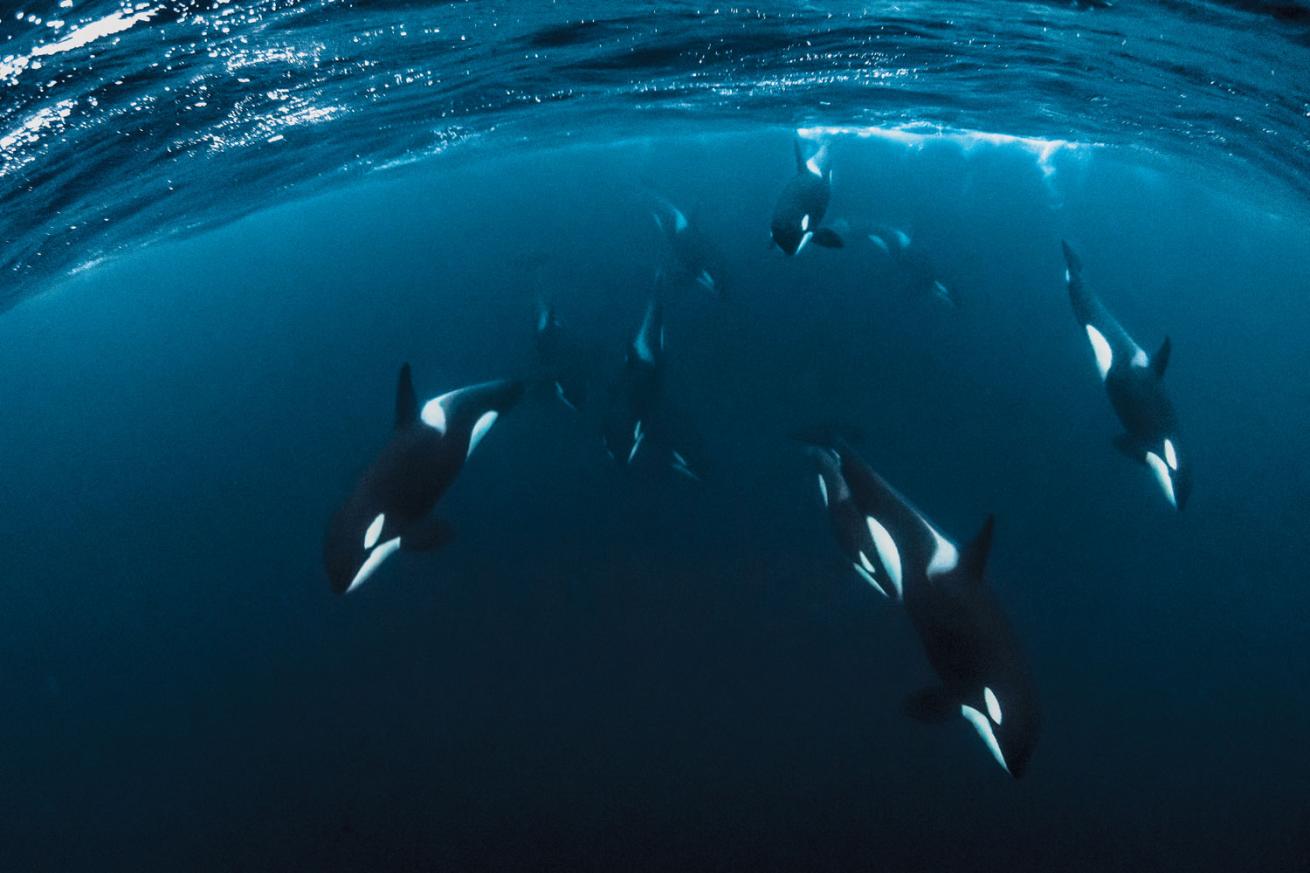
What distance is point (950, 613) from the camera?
4574 millimetres

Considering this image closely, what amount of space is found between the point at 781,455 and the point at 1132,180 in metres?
23.5

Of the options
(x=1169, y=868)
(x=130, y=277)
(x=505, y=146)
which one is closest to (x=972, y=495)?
(x=1169, y=868)

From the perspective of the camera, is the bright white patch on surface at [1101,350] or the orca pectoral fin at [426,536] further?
the bright white patch on surface at [1101,350]

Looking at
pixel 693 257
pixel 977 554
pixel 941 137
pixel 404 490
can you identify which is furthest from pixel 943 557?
pixel 941 137

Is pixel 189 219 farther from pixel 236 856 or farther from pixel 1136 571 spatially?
pixel 1136 571

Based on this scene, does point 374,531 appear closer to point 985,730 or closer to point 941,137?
point 985,730

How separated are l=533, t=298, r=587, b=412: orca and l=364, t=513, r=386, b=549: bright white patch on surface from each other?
3.84m

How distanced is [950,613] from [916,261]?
8415 millimetres

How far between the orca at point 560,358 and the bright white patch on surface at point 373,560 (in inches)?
139

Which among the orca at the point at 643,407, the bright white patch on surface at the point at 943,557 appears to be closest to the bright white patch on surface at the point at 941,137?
the orca at the point at 643,407

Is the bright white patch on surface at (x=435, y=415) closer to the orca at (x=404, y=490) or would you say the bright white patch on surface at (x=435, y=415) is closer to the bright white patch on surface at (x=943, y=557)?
the orca at (x=404, y=490)

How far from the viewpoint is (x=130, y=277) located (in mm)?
31141

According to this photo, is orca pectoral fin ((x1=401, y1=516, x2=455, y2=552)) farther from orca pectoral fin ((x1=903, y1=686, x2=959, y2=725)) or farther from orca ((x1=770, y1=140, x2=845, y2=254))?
orca ((x1=770, y1=140, x2=845, y2=254))

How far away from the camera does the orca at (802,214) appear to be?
770 cm
